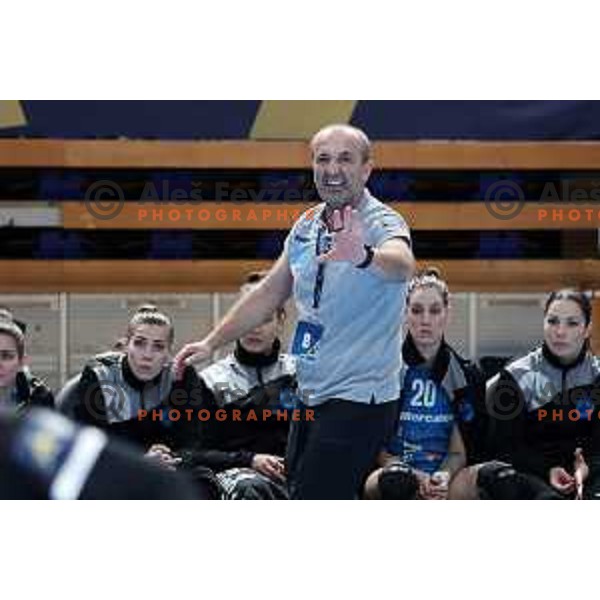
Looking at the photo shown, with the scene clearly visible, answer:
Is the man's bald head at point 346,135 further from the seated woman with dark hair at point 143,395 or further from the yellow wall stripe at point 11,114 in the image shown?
the yellow wall stripe at point 11,114

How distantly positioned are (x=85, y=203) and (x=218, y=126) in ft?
1.42

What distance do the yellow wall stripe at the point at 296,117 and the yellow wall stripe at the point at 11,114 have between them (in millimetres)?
642

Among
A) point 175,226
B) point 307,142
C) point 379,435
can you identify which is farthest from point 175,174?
point 379,435

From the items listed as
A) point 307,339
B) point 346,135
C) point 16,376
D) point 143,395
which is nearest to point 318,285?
point 307,339

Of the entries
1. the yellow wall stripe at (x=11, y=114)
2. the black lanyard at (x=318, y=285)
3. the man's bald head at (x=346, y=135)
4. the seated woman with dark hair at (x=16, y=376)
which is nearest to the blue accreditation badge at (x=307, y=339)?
the black lanyard at (x=318, y=285)

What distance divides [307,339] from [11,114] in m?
1.03

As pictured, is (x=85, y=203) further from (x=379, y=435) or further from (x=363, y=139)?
(x=379, y=435)

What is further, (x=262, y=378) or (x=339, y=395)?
(x=262, y=378)

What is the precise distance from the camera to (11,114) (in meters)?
3.41

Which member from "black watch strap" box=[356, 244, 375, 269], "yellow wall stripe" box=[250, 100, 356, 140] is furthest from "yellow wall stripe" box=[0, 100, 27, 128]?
"black watch strap" box=[356, 244, 375, 269]

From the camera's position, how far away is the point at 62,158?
345 centimetres

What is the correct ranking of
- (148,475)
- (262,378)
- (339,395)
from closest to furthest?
(148,475) < (339,395) < (262,378)

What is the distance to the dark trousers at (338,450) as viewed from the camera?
3.31m

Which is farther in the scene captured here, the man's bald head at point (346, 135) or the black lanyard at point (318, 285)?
the man's bald head at point (346, 135)
